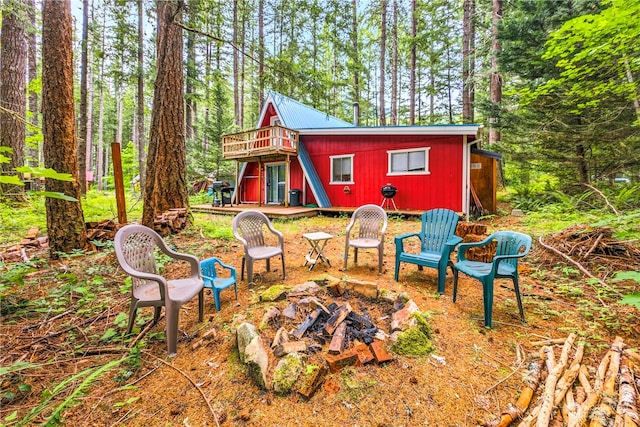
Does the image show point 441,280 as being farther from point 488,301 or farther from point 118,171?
point 118,171

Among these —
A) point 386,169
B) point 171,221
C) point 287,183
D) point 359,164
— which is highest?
point 359,164

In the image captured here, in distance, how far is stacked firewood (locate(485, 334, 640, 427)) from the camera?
1487 mm

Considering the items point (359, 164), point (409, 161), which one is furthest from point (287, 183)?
point (409, 161)

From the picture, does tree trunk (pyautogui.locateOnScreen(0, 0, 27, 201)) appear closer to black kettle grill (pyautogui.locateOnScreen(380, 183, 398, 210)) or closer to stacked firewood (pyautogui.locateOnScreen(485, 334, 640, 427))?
black kettle grill (pyautogui.locateOnScreen(380, 183, 398, 210))

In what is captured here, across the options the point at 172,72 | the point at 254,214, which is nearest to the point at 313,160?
the point at 172,72

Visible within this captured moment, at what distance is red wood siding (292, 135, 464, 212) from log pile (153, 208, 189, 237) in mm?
5690

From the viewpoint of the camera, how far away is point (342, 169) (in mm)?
10336

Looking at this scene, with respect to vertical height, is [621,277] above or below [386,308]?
above

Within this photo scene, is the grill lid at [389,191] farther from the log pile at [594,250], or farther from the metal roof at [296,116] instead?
the log pile at [594,250]

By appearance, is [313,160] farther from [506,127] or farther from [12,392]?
[12,392]

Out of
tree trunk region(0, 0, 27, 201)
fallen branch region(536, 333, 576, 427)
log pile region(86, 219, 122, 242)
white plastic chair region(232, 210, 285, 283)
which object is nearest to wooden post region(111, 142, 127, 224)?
log pile region(86, 219, 122, 242)

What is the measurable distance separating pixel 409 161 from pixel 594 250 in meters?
5.68

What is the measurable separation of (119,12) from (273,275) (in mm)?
6460

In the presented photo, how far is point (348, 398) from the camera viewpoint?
5.60 ft
